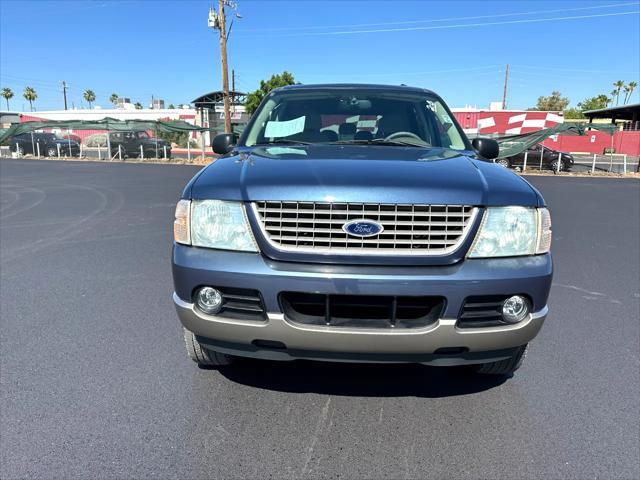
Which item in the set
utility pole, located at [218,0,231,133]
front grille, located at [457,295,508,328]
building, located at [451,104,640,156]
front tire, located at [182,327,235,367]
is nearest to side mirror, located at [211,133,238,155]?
front tire, located at [182,327,235,367]

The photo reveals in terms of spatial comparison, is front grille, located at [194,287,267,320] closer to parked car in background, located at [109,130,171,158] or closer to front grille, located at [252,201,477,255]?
front grille, located at [252,201,477,255]

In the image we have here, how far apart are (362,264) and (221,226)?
708mm

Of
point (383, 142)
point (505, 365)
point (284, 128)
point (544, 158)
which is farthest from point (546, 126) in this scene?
point (505, 365)

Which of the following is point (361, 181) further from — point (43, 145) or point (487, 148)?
point (43, 145)

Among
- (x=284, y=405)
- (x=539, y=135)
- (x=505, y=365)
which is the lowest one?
(x=284, y=405)

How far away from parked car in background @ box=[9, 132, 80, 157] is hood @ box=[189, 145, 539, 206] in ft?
93.2

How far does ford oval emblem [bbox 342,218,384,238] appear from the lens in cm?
214

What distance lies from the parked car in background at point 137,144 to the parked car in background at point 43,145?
13.1 feet

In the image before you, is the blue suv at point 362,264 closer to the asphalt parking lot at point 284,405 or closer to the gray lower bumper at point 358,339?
the gray lower bumper at point 358,339

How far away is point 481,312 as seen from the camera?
2178 millimetres

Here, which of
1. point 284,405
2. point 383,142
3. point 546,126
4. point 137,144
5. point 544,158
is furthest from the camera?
point 546,126

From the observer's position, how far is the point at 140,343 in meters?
3.33

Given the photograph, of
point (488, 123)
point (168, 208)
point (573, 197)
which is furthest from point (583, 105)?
point (168, 208)

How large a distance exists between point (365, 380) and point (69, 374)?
185cm
